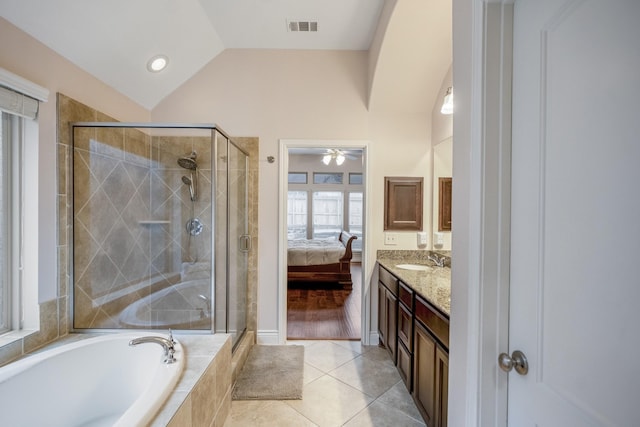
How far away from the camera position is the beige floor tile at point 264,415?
1760 millimetres

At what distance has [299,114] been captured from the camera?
2732 millimetres

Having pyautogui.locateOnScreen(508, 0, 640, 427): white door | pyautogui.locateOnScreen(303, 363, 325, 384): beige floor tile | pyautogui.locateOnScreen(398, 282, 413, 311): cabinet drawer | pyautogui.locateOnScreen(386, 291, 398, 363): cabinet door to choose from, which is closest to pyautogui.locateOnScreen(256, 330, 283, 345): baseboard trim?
pyautogui.locateOnScreen(303, 363, 325, 384): beige floor tile

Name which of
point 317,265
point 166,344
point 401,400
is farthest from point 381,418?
point 317,265

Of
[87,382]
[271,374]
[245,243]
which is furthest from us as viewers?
[245,243]

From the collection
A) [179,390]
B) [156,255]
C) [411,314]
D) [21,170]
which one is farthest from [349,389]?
[21,170]

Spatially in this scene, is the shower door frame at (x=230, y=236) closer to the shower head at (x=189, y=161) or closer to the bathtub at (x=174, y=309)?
the bathtub at (x=174, y=309)

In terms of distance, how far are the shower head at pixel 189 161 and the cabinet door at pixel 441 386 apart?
2289 millimetres

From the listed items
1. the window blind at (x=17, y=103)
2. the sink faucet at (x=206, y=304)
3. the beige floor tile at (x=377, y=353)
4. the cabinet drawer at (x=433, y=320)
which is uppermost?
the window blind at (x=17, y=103)

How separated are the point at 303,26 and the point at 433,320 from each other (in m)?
2.53

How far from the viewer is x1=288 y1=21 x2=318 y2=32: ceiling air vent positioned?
235cm

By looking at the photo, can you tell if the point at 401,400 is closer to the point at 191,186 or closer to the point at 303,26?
the point at 191,186

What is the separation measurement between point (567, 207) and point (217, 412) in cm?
185

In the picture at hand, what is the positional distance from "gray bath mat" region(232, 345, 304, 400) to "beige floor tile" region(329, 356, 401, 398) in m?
0.35

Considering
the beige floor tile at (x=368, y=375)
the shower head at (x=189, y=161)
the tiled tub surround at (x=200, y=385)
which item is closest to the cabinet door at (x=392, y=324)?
the beige floor tile at (x=368, y=375)
